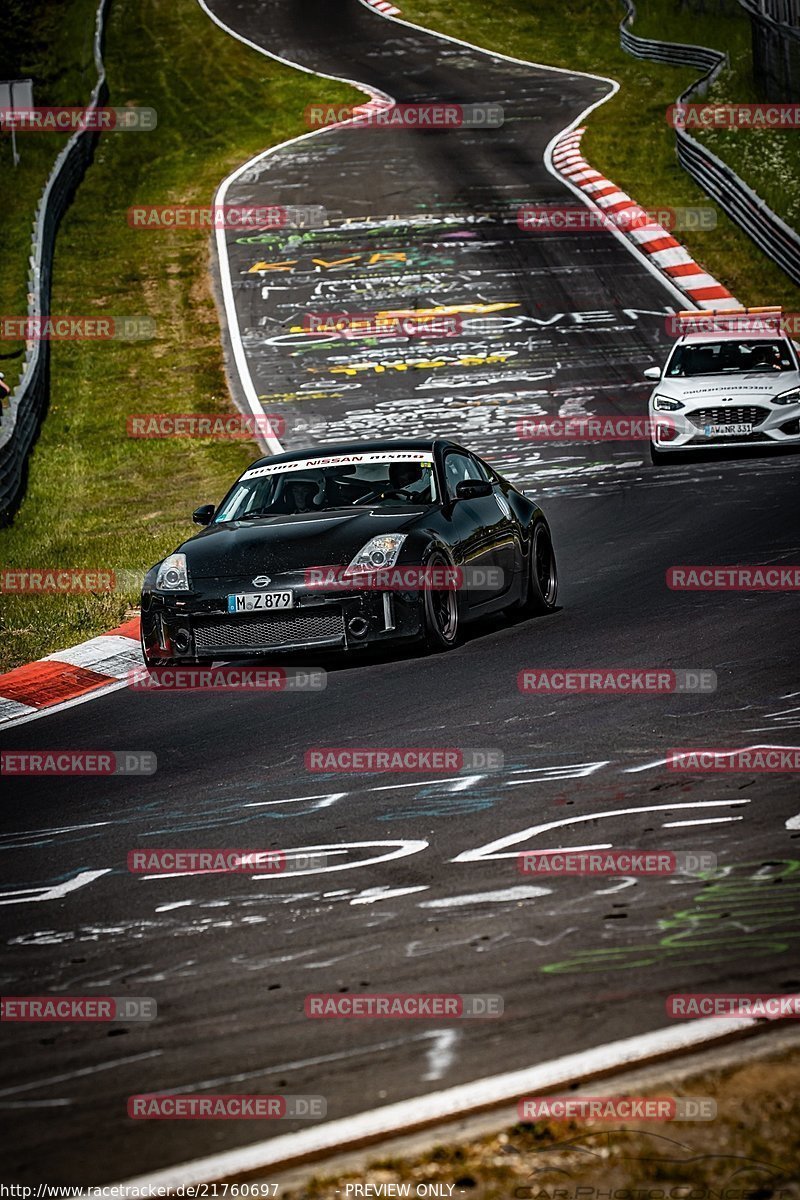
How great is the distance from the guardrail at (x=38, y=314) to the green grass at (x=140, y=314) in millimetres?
293

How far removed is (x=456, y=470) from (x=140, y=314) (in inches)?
793

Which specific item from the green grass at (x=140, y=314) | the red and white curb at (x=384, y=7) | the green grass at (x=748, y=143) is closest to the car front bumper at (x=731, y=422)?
the green grass at (x=140, y=314)

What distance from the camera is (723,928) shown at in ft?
17.0

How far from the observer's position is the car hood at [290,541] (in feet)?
34.2

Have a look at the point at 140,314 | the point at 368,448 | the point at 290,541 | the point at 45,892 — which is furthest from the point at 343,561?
the point at 140,314

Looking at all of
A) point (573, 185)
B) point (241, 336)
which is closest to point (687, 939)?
point (241, 336)

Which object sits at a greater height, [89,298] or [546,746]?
[89,298]

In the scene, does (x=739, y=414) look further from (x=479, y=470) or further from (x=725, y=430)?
(x=479, y=470)

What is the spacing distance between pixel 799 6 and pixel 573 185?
790 centimetres

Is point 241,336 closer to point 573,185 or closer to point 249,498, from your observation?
point 573,185

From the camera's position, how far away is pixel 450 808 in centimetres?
708

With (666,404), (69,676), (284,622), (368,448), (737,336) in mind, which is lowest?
(69,676)

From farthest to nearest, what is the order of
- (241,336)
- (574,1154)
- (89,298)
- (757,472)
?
1. (89,298)
2. (241,336)
3. (757,472)
4. (574,1154)

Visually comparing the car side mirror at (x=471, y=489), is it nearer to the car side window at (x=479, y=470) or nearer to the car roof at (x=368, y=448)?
the car roof at (x=368, y=448)
